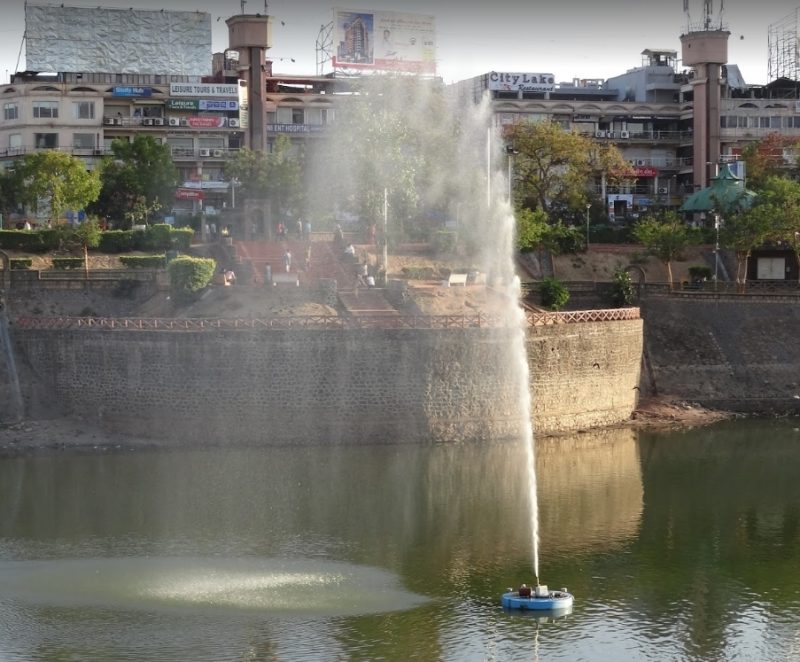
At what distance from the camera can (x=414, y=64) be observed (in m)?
104

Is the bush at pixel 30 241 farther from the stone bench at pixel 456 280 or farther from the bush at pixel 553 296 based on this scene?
the bush at pixel 553 296

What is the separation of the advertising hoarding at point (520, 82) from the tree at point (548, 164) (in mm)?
13677

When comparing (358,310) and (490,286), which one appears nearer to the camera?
(358,310)

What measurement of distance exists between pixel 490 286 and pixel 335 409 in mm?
13139


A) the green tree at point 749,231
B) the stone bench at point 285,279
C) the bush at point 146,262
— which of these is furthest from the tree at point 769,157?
the bush at point 146,262

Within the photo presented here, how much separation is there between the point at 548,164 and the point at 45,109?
32958mm

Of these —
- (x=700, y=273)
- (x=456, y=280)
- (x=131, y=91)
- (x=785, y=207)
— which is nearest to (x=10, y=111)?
(x=131, y=91)

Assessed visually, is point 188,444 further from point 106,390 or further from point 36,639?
point 36,639

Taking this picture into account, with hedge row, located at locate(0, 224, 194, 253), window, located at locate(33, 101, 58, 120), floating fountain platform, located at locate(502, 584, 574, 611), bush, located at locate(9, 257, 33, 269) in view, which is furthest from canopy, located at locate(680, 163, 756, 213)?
floating fountain platform, located at locate(502, 584, 574, 611)

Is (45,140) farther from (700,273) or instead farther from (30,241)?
(700,273)

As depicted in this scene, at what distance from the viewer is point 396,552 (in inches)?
1698

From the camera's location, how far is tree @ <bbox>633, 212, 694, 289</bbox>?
80.2 meters

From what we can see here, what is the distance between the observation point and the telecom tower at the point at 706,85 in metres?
100

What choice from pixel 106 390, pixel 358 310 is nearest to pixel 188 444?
pixel 106 390
